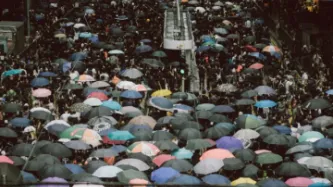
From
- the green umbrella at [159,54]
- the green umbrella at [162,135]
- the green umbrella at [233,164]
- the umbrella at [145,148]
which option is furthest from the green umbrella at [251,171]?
the green umbrella at [159,54]

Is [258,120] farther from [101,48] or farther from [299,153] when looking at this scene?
[101,48]

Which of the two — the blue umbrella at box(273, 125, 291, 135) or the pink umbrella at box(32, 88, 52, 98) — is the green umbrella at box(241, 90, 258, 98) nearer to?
the blue umbrella at box(273, 125, 291, 135)

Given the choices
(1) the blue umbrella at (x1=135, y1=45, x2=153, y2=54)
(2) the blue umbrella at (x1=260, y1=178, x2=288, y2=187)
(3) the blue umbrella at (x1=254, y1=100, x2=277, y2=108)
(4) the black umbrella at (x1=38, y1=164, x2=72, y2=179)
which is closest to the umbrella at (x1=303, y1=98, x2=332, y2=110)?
(3) the blue umbrella at (x1=254, y1=100, x2=277, y2=108)

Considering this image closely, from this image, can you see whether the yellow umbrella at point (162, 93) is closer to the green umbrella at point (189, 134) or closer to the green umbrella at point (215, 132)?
the green umbrella at point (215, 132)

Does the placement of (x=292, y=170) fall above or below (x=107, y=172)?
above

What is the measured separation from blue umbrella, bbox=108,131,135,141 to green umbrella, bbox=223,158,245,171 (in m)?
3.32

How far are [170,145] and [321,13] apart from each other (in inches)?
819

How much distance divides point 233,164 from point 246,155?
763mm

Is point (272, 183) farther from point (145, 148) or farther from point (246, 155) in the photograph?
point (145, 148)

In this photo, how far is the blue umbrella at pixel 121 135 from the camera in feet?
76.1

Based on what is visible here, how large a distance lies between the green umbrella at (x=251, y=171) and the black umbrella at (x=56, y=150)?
4826 millimetres

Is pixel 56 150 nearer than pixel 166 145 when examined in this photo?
Yes

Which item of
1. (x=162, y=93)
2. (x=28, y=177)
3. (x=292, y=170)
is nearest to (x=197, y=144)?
(x=292, y=170)

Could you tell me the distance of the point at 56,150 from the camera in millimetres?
21797
